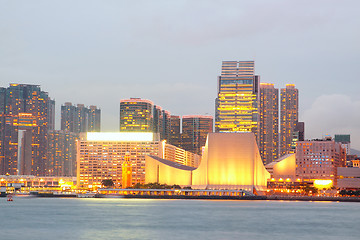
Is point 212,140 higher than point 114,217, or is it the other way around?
point 212,140

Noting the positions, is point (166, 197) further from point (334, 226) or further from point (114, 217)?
point (334, 226)

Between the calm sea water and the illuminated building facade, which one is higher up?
the illuminated building facade

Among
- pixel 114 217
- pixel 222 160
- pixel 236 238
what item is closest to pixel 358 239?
pixel 236 238

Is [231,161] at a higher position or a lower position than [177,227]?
higher

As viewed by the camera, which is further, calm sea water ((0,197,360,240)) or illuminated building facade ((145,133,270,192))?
illuminated building facade ((145,133,270,192))

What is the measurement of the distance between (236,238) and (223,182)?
125m

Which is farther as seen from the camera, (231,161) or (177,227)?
(231,161)

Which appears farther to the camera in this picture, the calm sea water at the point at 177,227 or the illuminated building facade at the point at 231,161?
the illuminated building facade at the point at 231,161

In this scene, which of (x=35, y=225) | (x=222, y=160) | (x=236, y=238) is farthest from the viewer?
(x=222, y=160)

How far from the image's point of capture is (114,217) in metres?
91.1

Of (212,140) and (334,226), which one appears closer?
(334,226)

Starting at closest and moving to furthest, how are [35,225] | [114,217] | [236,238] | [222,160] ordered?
[236,238], [35,225], [114,217], [222,160]

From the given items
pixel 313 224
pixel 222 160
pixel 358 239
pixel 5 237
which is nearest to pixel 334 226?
pixel 313 224

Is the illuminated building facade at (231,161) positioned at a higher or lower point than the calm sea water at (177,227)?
higher
